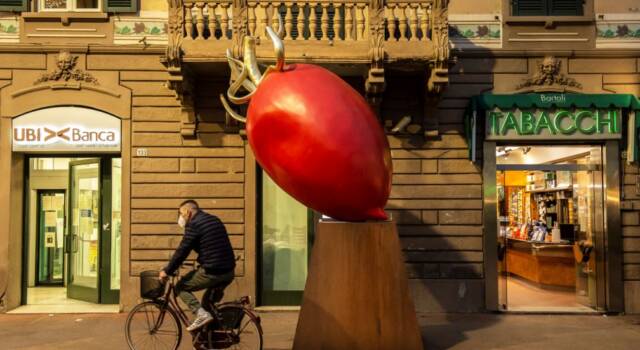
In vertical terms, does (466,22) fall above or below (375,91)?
above

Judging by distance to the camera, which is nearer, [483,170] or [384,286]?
[384,286]

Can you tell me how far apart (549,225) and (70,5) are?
9185 mm

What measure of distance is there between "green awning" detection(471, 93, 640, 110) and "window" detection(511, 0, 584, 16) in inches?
58.8

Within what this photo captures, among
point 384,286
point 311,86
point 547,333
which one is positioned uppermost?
point 311,86

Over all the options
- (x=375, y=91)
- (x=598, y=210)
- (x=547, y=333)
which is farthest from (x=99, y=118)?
(x=598, y=210)

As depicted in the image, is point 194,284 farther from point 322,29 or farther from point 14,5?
point 14,5

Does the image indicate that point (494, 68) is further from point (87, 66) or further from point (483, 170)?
point (87, 66)

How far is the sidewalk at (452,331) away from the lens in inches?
327

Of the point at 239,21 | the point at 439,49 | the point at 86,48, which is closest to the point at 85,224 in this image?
the point at 86,48

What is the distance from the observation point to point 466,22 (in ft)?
36.2

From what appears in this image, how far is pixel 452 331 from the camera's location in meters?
9.13

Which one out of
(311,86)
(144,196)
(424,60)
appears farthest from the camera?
(144,196)

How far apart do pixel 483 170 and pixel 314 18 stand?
3773mm

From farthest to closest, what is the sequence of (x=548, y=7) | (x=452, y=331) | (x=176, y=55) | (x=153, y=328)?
(x=548, y=7) → (x=176, y=55) → (x=452, y=331) → (x=153, y=328)
